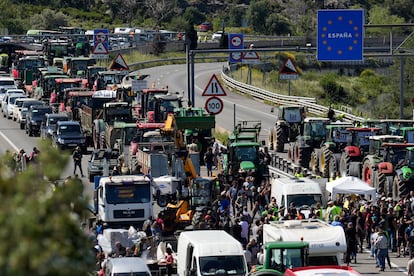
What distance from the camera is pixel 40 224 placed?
7.99 meters

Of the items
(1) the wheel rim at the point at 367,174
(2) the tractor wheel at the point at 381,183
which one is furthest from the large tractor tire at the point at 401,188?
(1) the wheel rim at the point at 367,174

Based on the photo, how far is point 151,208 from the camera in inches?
1220

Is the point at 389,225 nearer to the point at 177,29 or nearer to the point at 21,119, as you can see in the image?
the point at 21,119

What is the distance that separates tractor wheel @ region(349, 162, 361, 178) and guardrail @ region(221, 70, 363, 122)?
17597 millimetres

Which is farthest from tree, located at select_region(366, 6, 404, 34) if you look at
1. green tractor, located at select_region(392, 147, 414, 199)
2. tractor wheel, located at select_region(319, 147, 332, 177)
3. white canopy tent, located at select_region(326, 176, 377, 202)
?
white canopy tent, located at select_region(326, 176, 377, 202)

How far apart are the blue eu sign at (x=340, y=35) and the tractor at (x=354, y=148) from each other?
11.0 ft

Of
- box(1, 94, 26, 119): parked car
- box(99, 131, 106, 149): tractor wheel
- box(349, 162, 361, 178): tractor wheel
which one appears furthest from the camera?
box(1, 94, 26, 119): parked car

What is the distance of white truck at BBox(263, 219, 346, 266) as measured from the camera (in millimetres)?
22250

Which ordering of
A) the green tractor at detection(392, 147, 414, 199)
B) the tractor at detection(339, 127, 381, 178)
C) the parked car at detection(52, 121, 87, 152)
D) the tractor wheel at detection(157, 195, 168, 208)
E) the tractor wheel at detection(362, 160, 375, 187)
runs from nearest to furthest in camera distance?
the green tractor at detection(392, 147, 414, 199) < the tractor wheel at detection(157, 195, 168, 208) < the tractor wheel at detection(362, 160, 375, 187) < the tractor at detection(339, 127, 381, 178) < the parked car at detection(52, 121, 87, 152)

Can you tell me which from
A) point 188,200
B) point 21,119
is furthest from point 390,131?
point 21,119

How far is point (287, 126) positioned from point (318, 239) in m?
25.9

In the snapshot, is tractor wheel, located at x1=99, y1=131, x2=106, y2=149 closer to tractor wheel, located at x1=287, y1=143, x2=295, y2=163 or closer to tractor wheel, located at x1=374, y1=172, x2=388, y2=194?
tractor wheel, located at x1=287, y1=143, x2=295, y2=163

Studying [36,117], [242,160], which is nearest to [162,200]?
[242,160]

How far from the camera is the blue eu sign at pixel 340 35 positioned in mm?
40906
